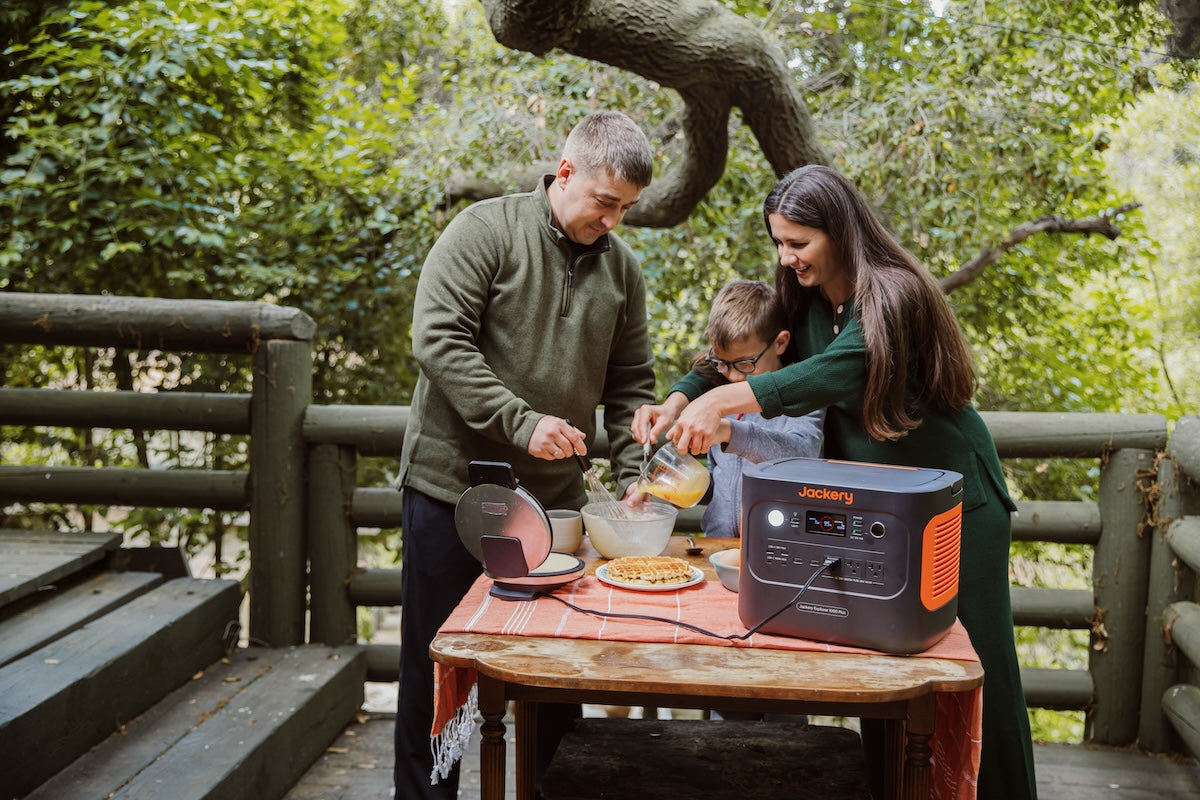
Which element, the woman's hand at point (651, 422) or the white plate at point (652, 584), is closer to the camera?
the white plate at point (652, 584)

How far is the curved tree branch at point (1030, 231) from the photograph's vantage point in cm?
534

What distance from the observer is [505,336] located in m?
2.37

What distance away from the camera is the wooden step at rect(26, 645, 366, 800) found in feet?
7.98

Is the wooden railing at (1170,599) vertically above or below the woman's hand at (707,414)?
below

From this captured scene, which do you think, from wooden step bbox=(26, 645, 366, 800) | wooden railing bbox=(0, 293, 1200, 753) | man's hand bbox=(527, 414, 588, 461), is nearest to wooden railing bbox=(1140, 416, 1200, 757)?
wooden railing bbox=(0, 293, 1200, 753)

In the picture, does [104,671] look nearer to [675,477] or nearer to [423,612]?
[423,612]

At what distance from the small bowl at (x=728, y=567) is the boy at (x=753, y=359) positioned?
25 cm

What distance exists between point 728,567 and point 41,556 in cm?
231

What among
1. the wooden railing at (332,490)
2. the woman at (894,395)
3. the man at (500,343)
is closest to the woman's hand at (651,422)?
the woman at (894,395)

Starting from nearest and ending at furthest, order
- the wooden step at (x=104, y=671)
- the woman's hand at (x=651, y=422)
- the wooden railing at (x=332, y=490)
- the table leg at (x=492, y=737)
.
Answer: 1. the table leg at (x=492, y=737)
2. the woman's hand at (x=651, y=422)
3. the wooden step at (x=104, y=671)
4. the wooden railing at (x=332, y=490)

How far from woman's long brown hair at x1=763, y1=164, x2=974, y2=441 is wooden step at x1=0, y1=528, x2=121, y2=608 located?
2369 millimetres

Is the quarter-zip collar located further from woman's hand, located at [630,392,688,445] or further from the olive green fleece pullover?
woman's hand, located at [630,392,688,445]

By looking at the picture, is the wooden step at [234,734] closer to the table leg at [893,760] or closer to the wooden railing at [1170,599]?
the table leg at [893,760]

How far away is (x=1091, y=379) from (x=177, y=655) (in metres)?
5.54
